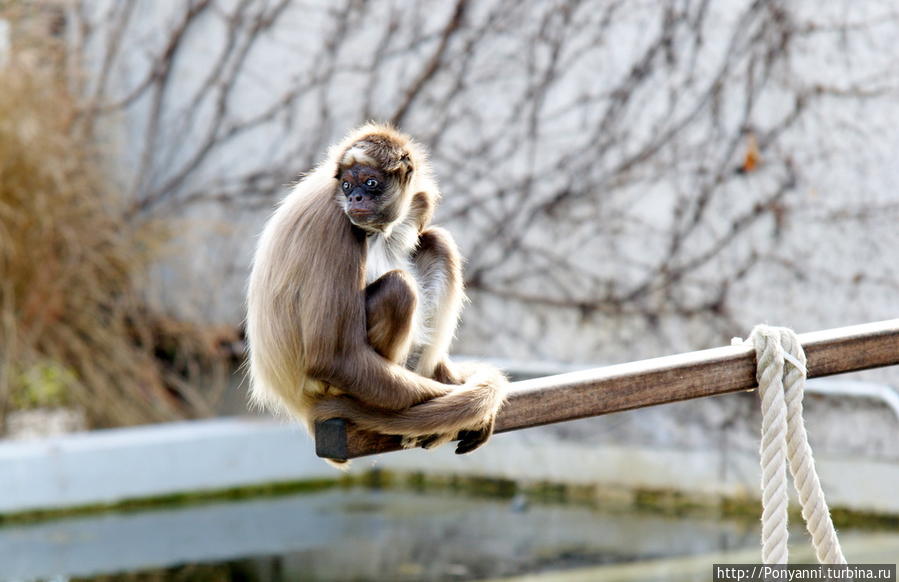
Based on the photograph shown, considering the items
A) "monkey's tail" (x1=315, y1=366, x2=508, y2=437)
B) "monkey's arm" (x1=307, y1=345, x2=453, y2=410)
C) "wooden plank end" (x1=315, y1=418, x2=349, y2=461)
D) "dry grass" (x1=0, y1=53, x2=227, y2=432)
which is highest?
"dry grass" (x1=0, y1=53, x2=227, y2=432)

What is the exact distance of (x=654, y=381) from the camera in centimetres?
234

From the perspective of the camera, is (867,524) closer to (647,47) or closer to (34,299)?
(647,47)

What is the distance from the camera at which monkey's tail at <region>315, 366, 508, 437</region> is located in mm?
2725

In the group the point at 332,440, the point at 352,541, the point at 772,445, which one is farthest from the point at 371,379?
the point at 352,541

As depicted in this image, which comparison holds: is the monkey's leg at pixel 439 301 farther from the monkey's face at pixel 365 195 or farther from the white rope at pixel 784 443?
the white rope at pixel 784 443

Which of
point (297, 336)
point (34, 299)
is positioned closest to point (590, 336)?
point (34, 299)

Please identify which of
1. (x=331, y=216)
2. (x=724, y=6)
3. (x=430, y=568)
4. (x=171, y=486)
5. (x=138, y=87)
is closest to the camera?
(x=331, y=216)

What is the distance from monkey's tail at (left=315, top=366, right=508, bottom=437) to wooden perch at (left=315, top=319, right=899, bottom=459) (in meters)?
0.18

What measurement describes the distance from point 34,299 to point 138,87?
1989 millimetres

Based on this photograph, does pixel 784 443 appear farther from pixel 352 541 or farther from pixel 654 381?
pixel 352 541

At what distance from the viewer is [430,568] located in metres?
6.00

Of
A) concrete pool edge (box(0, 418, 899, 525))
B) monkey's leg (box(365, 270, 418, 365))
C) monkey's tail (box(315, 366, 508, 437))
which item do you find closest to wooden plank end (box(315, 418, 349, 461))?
monkey's tail (box(315, 366, 508, 437))

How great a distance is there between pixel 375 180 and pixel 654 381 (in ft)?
2.82

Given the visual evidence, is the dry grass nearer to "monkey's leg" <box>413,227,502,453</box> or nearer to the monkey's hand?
"monkey's leg" <box>413,227,502,453</box>
